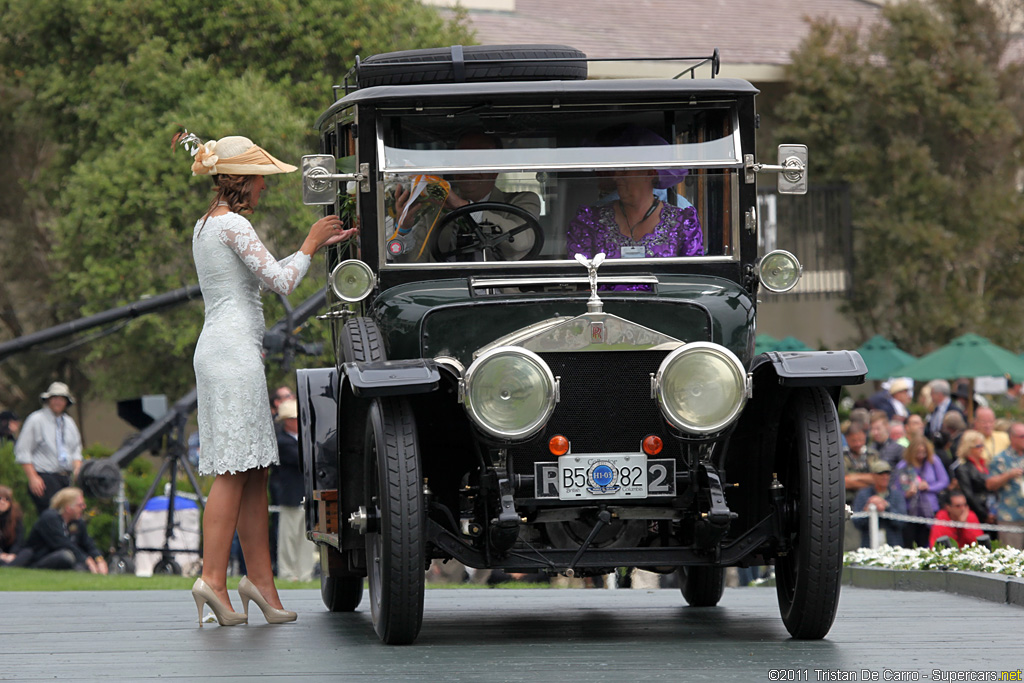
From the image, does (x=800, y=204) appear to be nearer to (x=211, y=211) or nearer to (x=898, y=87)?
(x=898, y=87)

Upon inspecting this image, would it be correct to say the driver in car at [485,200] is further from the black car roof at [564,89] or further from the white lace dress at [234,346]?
the white lace dress at [234,346]

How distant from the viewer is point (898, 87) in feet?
87.6

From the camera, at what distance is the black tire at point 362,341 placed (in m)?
6.52

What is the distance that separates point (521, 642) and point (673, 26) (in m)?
26.1

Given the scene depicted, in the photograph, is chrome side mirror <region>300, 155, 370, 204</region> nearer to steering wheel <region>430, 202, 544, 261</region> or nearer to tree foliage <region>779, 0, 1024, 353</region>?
steering wheel <region>430, 202, 544, 261</region>

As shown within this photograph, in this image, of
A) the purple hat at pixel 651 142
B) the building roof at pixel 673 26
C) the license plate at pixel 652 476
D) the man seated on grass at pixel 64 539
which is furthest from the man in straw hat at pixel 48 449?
the building roof at pixel 673 26

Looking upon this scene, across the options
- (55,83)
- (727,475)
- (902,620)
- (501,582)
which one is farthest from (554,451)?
(55,83)

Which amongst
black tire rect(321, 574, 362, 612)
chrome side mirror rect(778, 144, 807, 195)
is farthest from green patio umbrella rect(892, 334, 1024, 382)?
chrome side mirror rect(778, 144, 807, 195)

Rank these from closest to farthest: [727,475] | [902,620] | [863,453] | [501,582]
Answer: [727,475]
[902,620]
[501,582]
[863,453]

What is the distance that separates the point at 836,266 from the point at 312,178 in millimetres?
21521

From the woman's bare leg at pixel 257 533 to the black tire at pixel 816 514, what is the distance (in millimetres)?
2537

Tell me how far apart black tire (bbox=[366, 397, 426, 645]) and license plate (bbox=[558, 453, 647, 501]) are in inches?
22.6

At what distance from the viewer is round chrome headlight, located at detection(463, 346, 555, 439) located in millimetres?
6000

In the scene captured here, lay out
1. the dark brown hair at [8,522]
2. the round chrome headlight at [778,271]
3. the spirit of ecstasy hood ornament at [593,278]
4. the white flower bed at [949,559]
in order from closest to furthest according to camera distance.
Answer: the spirit of ecstasy hood ornament at [593,278] → the round chrome headlight at [778,271] → the white flower bed at [949,559] → the dark brown hair at [8,522]
